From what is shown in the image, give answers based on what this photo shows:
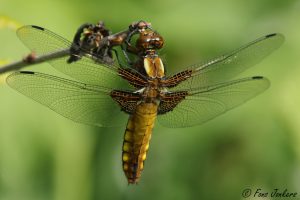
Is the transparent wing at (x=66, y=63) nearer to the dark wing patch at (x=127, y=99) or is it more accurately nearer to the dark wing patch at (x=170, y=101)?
the dark wing patch at (x=127, y=99)

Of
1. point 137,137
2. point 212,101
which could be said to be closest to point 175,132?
point 212,101

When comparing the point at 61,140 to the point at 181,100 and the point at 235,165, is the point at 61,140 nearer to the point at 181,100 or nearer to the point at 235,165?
the point at 181,100

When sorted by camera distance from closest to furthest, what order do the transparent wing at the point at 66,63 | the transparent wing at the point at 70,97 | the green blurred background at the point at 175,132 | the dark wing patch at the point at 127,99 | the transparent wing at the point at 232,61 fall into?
1. the transparent wing at the point at 66,63
2. the transparent wing at the point at 70,97
3. the dark wing patch at the point at 127,99
4. the transparent wing at the point at 232,61
5. the green blurred background at the point at 175,132

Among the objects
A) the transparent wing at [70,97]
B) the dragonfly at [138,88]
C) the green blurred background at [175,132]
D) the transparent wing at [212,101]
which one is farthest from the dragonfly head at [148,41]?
the green blurred background at [175,132]

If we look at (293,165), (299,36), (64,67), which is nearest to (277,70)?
(299,36)

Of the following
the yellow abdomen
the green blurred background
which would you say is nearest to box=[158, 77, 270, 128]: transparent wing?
the yellow abdomen

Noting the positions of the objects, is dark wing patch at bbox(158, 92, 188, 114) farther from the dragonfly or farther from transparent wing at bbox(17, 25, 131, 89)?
transparent wing at bbox(17, 25, 131, 89)
